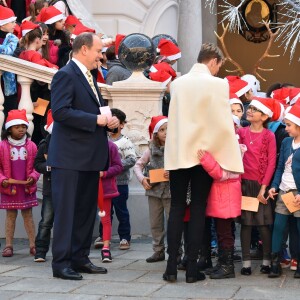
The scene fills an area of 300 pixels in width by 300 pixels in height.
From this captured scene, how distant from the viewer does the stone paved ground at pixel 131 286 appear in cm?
799

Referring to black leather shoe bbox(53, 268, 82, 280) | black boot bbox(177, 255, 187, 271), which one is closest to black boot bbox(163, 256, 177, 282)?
black boot bbox(177, 255, 187, 271)

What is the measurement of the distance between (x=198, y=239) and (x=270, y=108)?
1.48 m

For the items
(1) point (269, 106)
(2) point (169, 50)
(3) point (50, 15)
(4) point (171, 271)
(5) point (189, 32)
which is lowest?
(4) point (171, 271)

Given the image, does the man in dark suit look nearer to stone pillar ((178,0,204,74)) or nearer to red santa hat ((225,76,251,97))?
red santa hat ((225,76,251,97))

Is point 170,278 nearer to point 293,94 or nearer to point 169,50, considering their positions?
point 293,94

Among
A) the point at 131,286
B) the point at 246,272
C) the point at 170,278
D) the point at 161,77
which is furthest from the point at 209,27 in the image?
the point at 131,286

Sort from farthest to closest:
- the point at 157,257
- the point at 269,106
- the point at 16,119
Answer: the point at 16,119 < the point at 157,257 < the point at 269,106

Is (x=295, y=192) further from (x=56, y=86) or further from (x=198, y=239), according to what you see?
(x=56, y=86)

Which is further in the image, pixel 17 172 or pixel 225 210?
pixel 17 172

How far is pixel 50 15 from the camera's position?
13.2 metres

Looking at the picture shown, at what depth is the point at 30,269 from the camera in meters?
9.44

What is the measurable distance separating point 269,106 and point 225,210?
1149 millimetres

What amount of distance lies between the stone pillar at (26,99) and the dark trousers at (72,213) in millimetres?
2391

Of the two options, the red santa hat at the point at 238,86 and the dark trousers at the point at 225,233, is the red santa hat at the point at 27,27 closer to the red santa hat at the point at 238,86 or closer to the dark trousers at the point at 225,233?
the red santa hat at the point at 238,86
